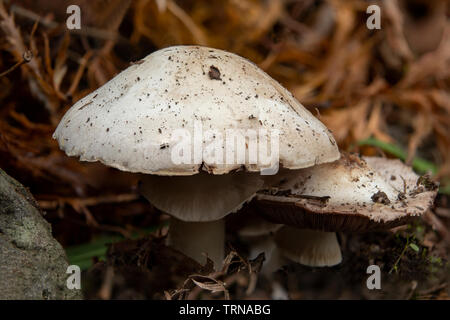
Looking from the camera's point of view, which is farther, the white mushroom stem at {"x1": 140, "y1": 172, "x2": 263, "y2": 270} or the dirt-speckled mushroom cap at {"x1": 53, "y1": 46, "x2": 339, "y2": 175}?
the white mushroom stem at {"x1": 140, "y1": 172, "x2": 263, "y2": 270}

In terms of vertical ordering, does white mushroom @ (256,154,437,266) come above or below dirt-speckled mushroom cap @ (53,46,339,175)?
below

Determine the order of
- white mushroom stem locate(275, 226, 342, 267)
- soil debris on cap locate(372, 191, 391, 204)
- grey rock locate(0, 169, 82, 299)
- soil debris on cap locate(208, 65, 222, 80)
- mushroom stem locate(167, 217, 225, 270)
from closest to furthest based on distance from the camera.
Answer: grey rock locate(0, 169, 82, 299) → soil debris on cap locate(208, 65, 222, 80) → soil debris on cap locate(372, 191, 391, 204) → mushroom stem locate(167, 217, 225, 270) → white mushroom stem locate(275, 226, 342, 267)

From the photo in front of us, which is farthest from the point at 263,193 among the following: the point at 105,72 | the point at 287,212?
the point at 105,72

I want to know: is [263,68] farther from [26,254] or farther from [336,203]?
[26,254]

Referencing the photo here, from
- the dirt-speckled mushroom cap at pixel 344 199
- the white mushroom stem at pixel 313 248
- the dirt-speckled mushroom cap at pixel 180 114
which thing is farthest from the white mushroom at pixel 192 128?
the white mushroom stem at pixel 313 248

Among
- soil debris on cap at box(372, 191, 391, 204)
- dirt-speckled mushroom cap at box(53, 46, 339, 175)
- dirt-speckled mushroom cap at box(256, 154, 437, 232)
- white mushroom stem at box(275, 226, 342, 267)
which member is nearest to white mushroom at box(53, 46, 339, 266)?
dirt-speckled mushroom cap at box(53, 46, 339, 175)

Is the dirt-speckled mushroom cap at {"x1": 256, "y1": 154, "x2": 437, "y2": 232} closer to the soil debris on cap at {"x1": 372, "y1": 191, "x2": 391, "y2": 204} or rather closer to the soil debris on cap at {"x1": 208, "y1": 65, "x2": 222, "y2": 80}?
the soil debris on cap at {"x1": 372, "y1": 191, "x2": 391, "y2": 204}

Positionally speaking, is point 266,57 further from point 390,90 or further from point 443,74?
point 443,74

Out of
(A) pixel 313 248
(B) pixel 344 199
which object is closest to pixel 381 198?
(B) pixel 344 199
